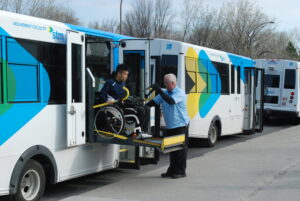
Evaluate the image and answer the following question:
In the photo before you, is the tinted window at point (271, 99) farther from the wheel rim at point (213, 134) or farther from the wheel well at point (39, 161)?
the wheel well at point (39, 161)

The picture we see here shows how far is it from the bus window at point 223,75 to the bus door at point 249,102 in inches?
63.1

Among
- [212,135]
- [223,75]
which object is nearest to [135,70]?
[212,135]

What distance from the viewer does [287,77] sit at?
19.5 m

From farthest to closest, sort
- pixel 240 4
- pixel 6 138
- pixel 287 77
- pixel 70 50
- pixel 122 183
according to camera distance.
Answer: pixel 240 4 → pixel 287 77 → pixel 122 183 → pixel 70 50 → pixel 6 138

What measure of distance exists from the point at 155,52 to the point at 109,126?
4.22m

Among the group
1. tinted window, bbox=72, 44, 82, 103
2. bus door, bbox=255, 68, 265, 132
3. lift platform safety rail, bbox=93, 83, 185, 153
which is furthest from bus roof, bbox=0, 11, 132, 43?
bus door, bbox=255, 68, 265, 132

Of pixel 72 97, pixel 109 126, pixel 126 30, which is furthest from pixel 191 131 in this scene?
pixel 126 30

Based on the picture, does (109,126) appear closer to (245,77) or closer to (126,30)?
(245,77)

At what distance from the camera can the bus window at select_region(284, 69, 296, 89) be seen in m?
19.4

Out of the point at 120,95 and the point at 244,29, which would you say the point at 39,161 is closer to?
the point at 120,95

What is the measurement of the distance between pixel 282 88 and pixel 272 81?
587mm

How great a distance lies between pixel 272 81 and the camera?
19.9 meters

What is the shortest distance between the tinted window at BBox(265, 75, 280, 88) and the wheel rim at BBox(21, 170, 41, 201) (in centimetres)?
1561

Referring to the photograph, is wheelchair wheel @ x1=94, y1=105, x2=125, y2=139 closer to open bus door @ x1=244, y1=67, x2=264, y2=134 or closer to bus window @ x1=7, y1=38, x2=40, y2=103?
bus window @ x1=7, y1=38, x2=40, y2=103
